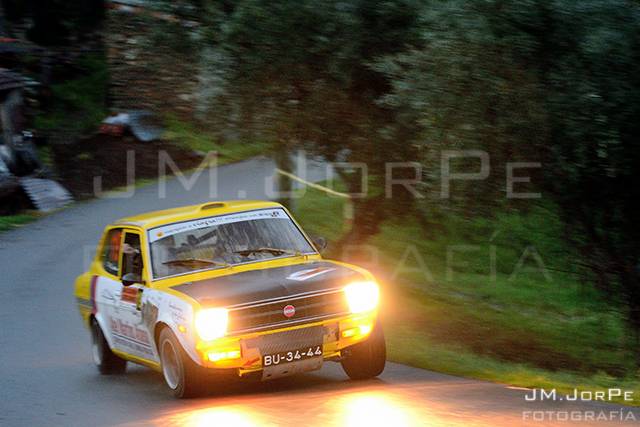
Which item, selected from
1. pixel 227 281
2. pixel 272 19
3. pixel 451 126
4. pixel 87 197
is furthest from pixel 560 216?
pixel 87 197

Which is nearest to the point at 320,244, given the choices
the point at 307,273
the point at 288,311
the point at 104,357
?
the point at 307,273

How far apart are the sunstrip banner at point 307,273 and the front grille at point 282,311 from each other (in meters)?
0.29

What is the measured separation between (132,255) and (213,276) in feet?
3.65

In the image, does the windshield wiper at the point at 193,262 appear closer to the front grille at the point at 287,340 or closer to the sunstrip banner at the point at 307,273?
the sunstrip banner at the point at 307,273

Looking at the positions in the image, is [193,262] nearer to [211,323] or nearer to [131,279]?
[131,279]

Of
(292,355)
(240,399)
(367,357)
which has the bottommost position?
(240,399)

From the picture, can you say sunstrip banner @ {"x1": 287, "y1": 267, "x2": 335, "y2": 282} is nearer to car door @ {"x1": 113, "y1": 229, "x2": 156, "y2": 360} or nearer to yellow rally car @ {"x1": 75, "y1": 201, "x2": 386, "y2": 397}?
yellow rally car @ {"x1": 75, "y1": 201, "x2": 386, "y2": 397}

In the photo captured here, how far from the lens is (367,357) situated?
9.56 metres

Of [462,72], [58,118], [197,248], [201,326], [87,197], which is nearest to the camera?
[201,326]

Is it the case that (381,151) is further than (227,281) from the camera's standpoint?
Yes

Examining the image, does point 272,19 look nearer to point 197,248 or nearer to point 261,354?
point 197,248

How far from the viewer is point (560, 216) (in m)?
12.6

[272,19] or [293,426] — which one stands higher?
[272,19]

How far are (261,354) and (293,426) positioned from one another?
129cm
